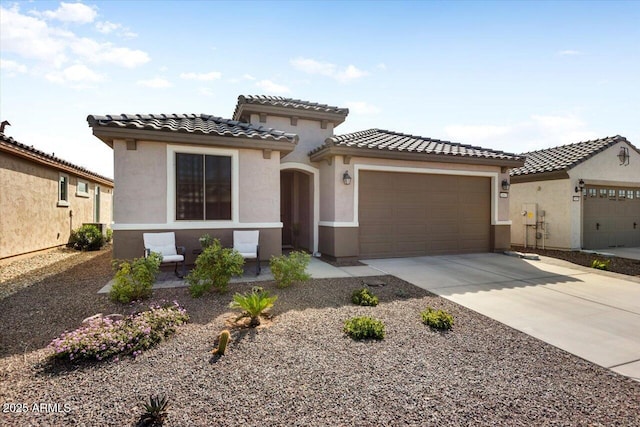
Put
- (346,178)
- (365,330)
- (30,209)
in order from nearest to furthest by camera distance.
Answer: (365,330), (346,178), (30,209)

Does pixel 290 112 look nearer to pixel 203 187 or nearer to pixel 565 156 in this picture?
pixel 203 187

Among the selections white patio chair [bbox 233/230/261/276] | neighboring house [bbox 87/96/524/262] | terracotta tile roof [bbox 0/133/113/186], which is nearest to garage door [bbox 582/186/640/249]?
neighboring house [bbox 87/96/524/262]

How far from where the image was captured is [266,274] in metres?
7.44

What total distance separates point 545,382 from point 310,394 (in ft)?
7.60

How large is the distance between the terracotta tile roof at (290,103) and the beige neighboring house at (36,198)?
677cm

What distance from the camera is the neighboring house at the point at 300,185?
7164 mm

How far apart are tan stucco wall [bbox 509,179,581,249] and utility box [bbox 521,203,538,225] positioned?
0.39ft

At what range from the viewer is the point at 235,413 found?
2479 millimetres

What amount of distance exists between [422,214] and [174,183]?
24.7ft

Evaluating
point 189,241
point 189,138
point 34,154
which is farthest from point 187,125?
point 34,154

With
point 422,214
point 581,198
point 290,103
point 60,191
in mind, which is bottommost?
point 422,214

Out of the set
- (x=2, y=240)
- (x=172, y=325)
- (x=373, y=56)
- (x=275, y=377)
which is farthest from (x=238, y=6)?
(x=2, y=240)

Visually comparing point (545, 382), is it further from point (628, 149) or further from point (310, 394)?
point (628, 149)

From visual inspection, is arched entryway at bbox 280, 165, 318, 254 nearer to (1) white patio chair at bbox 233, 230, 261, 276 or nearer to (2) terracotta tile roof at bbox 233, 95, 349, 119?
(2) terracotta tile roof at bbox 233, 95, 349, 119
